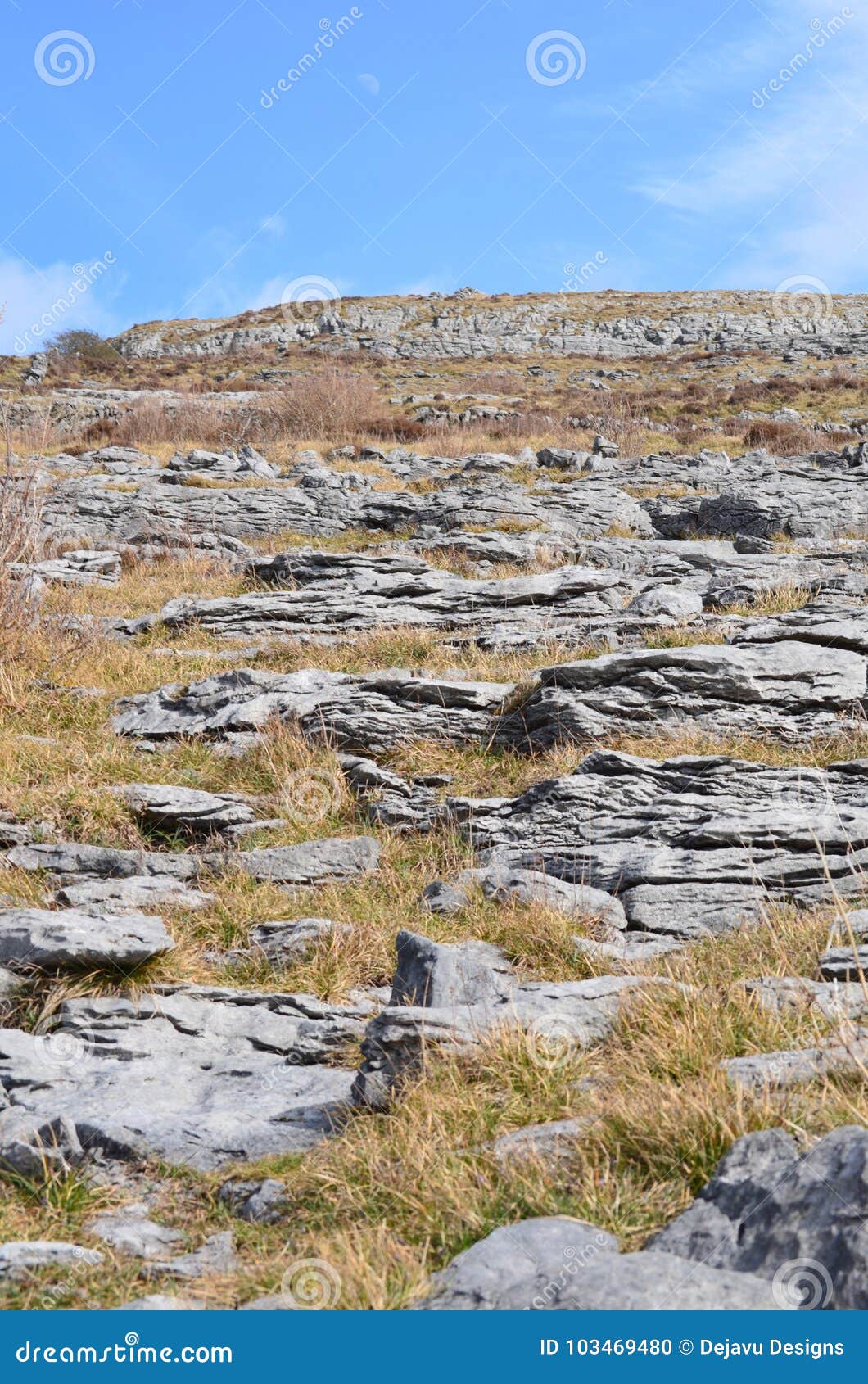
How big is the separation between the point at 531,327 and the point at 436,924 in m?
66.6

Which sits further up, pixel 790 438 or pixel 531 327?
pixel 531 327

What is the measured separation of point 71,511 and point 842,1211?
17.3 meters

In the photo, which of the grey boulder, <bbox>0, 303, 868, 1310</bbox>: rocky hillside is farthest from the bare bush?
the grey boulder

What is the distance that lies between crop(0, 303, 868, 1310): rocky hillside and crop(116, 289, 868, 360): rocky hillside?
157 ft

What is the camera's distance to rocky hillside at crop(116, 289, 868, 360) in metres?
58.6

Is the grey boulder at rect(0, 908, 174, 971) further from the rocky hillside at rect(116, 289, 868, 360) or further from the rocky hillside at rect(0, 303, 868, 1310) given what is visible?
the rocky hillside at rect(116, 289, 868, 360)

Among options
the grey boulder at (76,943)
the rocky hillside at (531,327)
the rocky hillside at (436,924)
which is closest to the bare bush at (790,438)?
the rocky hillside at (436,924)

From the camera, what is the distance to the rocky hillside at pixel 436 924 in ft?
8.84

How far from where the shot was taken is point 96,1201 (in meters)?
3.19

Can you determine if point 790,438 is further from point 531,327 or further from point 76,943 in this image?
point 531,327

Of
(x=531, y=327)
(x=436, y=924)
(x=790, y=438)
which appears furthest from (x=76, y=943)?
(x=531, y=327)

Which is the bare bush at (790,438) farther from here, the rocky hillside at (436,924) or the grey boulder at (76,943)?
the grey boulder at (76,943)

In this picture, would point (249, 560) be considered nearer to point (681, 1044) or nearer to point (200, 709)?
point (200, 709)

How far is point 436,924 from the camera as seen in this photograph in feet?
17.1
